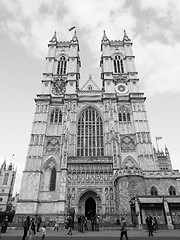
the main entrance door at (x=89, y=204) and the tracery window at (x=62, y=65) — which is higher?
the tracery window at (x=62, y=65)

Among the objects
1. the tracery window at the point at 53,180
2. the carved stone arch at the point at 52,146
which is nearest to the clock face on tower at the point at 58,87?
the carved stone arch at the point at 52,146

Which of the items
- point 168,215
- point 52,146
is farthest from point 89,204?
point 168,215

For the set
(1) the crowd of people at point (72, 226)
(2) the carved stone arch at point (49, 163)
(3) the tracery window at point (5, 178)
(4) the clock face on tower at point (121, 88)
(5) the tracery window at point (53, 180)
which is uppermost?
(4) the clock face on tower at point (121, 88)

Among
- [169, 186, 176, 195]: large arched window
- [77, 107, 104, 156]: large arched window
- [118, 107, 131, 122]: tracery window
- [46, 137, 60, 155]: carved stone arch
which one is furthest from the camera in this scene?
[118, 107, 131, 122]: tracery window

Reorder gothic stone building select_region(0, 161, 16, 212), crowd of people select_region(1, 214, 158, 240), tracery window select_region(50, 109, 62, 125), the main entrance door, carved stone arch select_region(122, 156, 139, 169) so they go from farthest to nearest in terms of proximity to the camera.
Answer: gothic stone building select_region(0, 161, 16, 212) → tracery window select_region(50, 109, 62, 125) → carved stone arch select_region(122, 156, 139, 169) → the main entrance door → crowd of people select_region(1, 214, 158, 240)

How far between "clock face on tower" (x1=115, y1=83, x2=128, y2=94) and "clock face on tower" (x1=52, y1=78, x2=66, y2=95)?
10346mm

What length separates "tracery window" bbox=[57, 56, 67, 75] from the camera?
39.3m

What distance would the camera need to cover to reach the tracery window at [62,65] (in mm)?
39316

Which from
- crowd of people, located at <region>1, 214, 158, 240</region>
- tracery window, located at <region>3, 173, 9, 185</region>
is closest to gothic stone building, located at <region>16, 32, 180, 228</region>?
crowd of people, located at <region>1, 214, 158, 240</region>

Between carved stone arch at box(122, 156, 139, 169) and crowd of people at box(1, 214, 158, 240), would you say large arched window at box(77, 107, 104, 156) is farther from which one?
crowd of people at box(1, 214, 158, 240)

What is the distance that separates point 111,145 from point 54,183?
33.3 ft

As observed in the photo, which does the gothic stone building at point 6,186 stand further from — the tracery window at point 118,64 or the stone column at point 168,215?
the stone column at point 168,215

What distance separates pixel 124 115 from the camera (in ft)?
110

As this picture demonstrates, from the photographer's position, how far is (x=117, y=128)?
1215 inches
